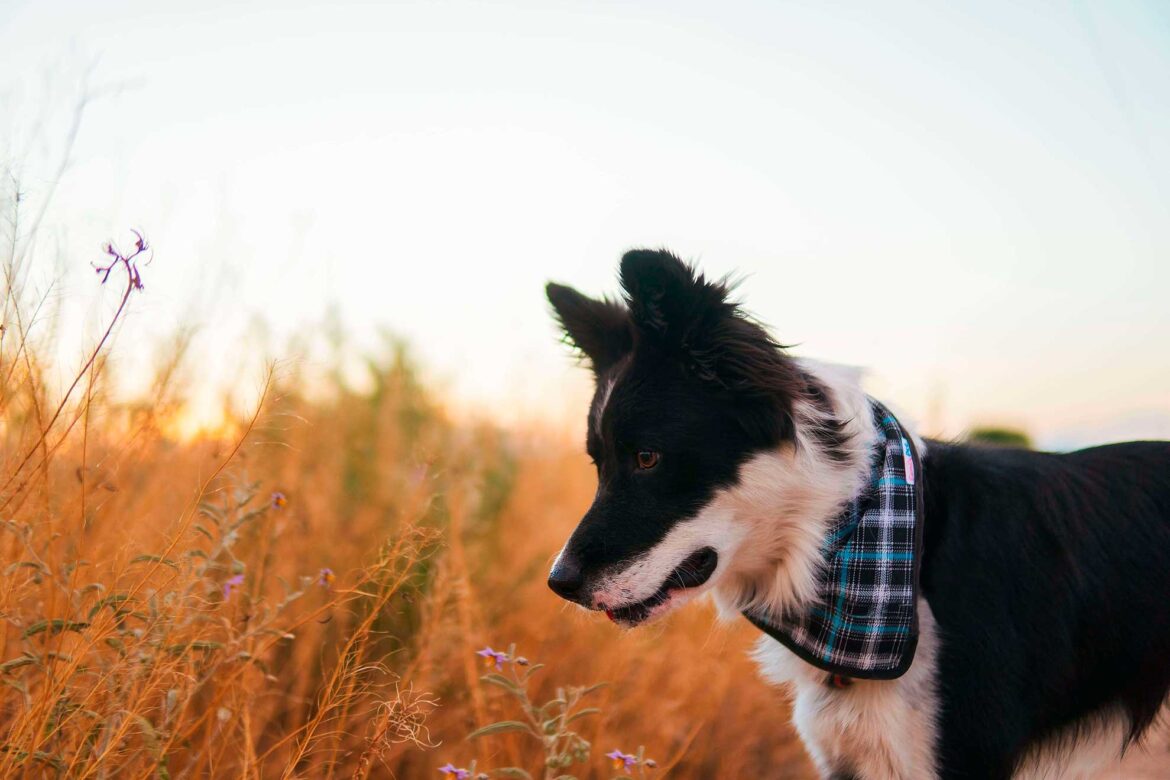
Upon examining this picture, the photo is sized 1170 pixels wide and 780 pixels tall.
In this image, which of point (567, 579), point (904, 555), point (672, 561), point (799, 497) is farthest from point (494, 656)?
point (904, 555)

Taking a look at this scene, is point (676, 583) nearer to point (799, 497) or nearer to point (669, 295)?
point (799, 497)

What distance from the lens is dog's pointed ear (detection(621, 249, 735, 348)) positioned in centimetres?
266

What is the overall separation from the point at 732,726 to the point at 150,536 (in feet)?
9.61

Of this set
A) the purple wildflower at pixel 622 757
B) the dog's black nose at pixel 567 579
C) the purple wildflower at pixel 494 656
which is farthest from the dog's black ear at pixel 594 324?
the purple wildflower at pixel 622 757

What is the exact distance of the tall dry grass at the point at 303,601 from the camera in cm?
216

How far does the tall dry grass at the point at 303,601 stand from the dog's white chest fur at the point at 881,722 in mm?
747

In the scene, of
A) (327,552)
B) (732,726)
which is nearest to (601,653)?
(732,726)

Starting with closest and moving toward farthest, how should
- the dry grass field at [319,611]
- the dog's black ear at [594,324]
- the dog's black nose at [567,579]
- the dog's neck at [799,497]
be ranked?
the dry grass field at [319,611] → the dog's black nose at [567,579] → the dog's neck at [799,497] → the dog's black ear at [594,324]

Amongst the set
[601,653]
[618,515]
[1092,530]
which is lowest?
[601,653]

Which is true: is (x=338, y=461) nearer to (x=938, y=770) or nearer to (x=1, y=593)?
(x=1, y=593)

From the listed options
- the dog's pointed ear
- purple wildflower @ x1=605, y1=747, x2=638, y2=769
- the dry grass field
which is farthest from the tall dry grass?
the dog's pointed ear

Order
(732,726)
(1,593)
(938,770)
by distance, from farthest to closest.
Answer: (732,726) → (938,770) → (1,593)

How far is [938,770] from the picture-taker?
8.03 feet

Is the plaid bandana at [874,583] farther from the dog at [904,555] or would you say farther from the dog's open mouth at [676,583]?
the dog's open mouth at [676,583]
